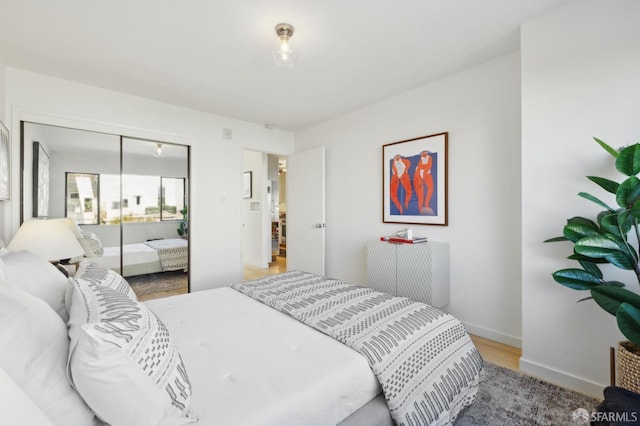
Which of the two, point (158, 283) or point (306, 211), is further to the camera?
point (306, 211)

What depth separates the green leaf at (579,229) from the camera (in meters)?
1.67

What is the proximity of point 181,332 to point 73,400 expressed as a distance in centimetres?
75

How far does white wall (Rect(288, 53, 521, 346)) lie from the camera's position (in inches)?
104

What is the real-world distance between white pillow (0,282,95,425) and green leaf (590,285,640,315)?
228 cm

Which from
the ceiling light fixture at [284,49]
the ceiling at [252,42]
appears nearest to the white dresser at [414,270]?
the ceiling at [252,42]

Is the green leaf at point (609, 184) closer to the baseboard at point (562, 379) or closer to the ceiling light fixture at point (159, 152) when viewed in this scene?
the baseboard at point (562, 379)

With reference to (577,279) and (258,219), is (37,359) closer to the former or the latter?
(577,279)

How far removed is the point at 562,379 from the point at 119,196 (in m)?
4.43

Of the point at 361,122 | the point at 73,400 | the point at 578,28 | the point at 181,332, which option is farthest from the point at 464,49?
the point at 73,400

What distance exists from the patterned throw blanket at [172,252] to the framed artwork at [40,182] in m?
1.06

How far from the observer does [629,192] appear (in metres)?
1.53

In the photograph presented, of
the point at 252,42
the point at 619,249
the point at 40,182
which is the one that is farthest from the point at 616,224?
the point at 40,182

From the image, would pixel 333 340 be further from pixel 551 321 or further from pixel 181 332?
pixel 551 321

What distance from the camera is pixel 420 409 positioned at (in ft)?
4.37
